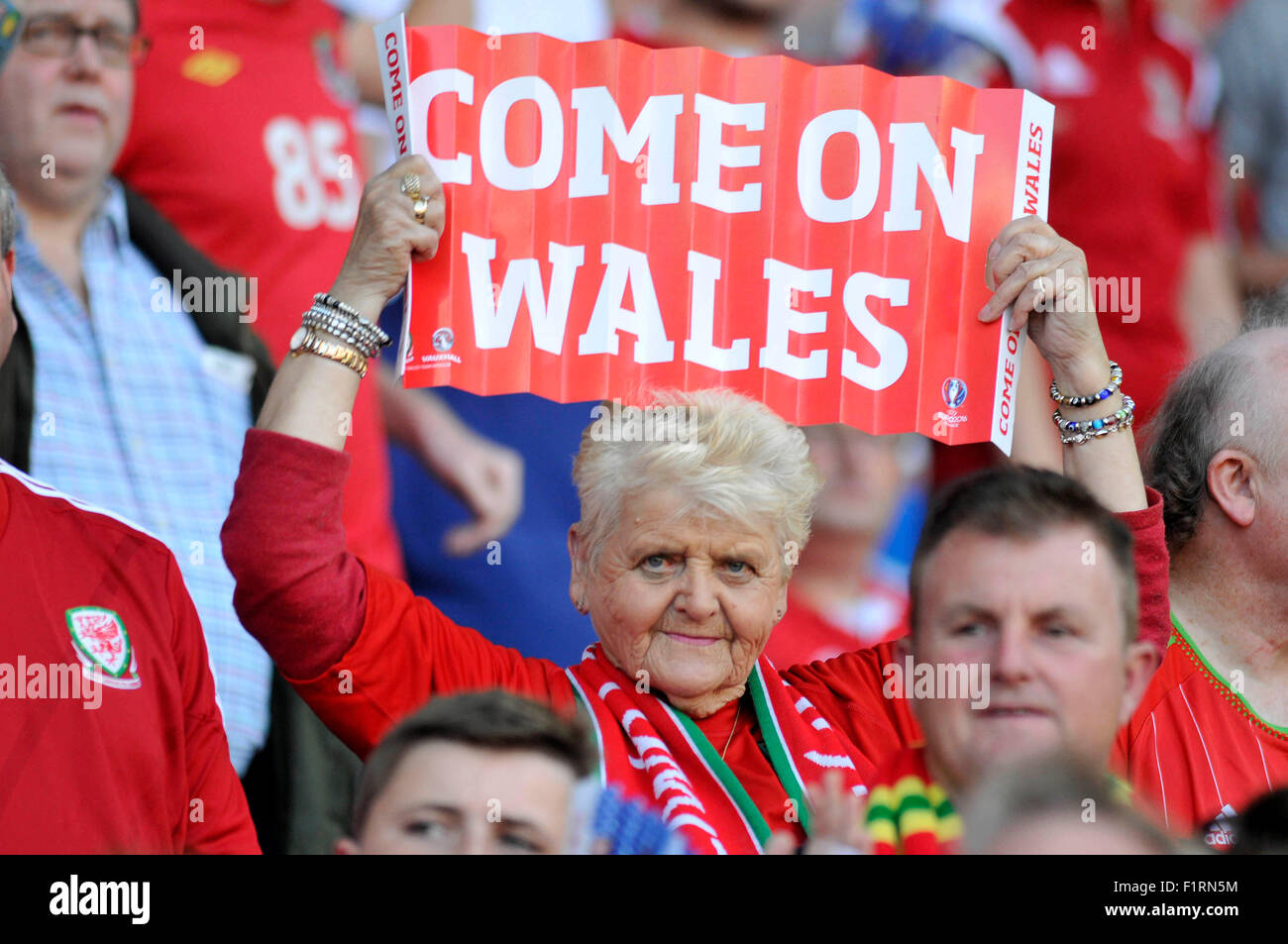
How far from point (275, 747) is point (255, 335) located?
34.0 inches

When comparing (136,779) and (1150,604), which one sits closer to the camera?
(136,779)

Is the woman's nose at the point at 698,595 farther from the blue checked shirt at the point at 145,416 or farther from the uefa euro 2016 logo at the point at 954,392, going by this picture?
the blue checked shirt at the point at 145,416

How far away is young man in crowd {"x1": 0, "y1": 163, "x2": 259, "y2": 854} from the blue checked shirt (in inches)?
30.9

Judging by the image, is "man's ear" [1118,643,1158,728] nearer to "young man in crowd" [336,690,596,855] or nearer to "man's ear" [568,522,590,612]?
"young man in crowd" [336,690,596,855]

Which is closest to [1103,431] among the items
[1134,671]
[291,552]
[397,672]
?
[1134,671]

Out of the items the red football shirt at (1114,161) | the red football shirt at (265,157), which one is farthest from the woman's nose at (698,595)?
the red football shirt at (1114,161)

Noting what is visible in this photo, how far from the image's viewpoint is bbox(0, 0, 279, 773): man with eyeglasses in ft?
10.7

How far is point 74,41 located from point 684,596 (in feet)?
5.78

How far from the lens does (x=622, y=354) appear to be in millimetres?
2627

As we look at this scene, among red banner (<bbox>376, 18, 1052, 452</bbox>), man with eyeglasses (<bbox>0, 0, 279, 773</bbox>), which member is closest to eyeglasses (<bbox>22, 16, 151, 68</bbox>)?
man with eyeglasses (<bbox>0, 0, 279, 773</bbox>)

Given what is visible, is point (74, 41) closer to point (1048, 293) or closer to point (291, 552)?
point (291, 552)

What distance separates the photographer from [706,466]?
8.15ft
